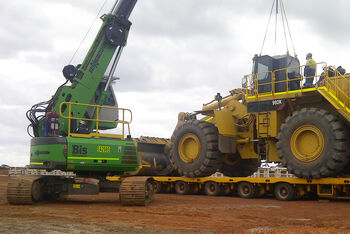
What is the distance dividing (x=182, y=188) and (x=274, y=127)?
188 inches

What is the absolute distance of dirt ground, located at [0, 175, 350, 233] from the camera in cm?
806

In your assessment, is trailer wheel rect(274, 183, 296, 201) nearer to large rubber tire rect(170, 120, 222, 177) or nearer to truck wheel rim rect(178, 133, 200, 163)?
large rubber tire rect(170, 120, 222, 177)

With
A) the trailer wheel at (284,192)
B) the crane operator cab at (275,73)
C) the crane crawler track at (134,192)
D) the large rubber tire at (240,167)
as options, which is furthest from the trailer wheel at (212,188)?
the crane crawler track at (134,192)

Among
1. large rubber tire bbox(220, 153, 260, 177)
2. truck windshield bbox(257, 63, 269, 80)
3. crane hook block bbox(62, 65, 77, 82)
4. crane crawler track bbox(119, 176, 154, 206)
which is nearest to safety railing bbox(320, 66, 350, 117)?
truck windshield bbox(257, 63, 269, 80)

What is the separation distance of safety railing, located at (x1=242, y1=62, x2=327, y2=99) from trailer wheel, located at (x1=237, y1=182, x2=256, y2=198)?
312cm

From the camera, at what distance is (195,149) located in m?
17.6

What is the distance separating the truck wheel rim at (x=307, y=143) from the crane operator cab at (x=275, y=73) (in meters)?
1.92

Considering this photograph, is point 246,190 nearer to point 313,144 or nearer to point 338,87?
point 313,144

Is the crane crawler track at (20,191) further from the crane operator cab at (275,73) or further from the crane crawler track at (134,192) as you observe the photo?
the crane operator cab at (275,73)

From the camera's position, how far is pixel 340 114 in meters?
14.0

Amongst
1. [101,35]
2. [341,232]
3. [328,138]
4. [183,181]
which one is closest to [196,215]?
[341,232]

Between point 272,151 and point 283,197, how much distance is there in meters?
1.72

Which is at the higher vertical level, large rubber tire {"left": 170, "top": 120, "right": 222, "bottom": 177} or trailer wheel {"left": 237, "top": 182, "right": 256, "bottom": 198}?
large rubber tire {"left": 170, "top": 120, "right": 222, "bottom": 177}

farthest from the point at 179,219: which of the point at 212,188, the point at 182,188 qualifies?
the point at 182,188
